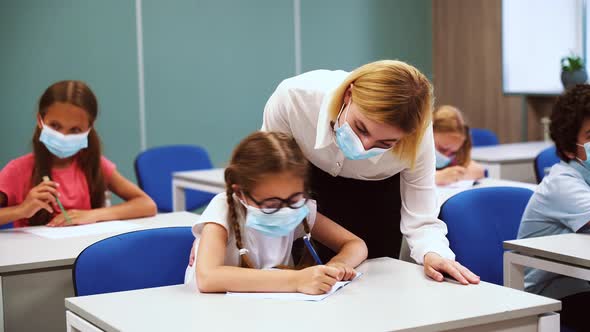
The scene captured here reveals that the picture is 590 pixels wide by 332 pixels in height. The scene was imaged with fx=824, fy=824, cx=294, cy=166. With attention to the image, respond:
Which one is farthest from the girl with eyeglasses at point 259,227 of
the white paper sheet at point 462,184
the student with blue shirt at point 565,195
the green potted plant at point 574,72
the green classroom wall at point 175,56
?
the green potted plant at point 574,72

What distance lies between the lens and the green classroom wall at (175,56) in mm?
5016

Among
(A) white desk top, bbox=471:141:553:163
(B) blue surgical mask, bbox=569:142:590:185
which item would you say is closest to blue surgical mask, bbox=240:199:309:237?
(B) blue surgical mask, bbox=569:142:590:185

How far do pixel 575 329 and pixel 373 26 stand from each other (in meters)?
4.44

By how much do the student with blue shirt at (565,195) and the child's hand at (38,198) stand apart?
1448 millimetres

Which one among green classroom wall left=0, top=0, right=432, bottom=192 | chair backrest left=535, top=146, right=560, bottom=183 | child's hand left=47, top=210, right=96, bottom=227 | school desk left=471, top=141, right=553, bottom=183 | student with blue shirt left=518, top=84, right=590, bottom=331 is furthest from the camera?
green classroom wall left=0, top=0, right=432, bottom=192

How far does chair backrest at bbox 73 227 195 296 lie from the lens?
74.6 inches

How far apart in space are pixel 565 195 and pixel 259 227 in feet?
3.40

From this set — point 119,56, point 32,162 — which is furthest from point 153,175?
point 32,162

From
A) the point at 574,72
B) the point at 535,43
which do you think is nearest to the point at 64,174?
the point at 574,72

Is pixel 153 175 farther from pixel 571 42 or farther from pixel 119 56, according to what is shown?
pixel 571 42

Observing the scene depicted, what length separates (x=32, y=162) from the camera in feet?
9.17

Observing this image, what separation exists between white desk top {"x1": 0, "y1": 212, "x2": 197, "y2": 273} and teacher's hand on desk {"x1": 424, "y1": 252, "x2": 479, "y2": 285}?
926mm

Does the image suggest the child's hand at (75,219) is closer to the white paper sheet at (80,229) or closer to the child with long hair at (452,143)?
the white paper sheet at (80,229)

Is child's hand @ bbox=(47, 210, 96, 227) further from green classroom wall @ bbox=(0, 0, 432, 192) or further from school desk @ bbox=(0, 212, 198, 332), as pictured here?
green classroom wall @ bbox=(0, 0, 432, 192)
